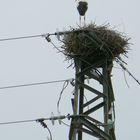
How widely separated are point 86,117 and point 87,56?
96 cm

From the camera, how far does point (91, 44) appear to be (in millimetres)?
9250

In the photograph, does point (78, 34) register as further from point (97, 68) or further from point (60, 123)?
point (60, 123)

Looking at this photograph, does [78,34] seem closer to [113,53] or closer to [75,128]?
[113,53]

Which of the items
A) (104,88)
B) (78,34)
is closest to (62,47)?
(78,34)

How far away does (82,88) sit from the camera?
918 cm

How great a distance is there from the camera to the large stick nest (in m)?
9.20

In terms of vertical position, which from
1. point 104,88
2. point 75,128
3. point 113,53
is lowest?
point 75,128

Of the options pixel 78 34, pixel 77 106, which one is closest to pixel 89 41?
pixel 78 34

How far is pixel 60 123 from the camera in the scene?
8852 mm

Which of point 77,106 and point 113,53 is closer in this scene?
point 77,106

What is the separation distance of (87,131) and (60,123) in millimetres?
396

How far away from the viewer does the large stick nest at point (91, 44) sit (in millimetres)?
9195

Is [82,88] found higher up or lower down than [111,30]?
lower down

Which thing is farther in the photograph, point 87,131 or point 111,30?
point 111,30
